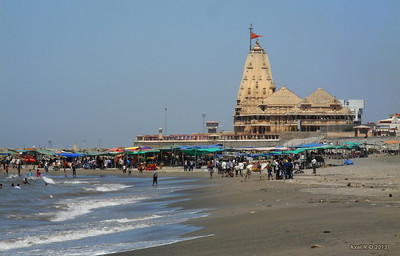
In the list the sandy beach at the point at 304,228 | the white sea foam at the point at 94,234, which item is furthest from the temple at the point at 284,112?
the white sea foam at the point at 94,234

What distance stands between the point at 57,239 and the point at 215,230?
391cm

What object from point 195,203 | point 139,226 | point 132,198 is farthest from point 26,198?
point 139,226

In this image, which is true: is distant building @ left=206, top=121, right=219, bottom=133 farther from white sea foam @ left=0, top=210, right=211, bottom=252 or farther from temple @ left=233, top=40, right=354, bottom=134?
white sea foam @ left=0, top=210, right=211, bottom=252

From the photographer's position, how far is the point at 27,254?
13977 mm

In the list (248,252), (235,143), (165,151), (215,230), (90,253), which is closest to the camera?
(248,252)

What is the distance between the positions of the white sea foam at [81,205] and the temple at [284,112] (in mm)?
76072

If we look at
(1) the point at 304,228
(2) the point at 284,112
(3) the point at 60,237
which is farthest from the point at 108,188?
(2) the point at 284,112

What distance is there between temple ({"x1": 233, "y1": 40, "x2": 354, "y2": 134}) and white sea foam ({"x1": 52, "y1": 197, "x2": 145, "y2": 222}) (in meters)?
76.1

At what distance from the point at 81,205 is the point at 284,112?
83162mm

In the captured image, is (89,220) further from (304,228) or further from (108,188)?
(108,188)

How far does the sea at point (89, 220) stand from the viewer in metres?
14.7

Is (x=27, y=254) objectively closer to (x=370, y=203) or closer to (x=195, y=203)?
(x=370, y=203)

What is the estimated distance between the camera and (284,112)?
107750 mm

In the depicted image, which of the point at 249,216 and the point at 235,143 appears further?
the point at 235,143
